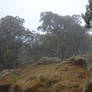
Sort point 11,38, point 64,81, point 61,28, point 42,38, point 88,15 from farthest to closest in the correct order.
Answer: point 42,38, point 61,28, point 11,38, point 88,15, point 64,81

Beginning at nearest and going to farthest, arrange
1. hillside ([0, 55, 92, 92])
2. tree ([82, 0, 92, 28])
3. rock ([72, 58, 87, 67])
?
1. hillside ([0, 55, 92, 92])
2. rock ([72, 58, 87, 67])
3. tree ([82, 0, 92, 28])

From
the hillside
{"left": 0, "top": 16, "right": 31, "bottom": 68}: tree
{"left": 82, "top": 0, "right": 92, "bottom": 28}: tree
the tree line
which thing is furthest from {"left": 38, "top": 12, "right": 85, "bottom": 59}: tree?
the hillside

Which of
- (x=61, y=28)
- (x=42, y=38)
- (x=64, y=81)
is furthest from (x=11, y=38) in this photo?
(x=64, y=81)

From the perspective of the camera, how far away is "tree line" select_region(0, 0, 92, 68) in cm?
2516

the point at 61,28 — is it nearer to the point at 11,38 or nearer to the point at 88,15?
the point at 11,38

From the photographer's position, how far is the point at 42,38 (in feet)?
102

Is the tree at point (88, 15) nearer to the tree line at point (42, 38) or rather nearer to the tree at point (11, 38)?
the tree line at point (42, 38)

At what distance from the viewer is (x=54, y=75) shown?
1131cm

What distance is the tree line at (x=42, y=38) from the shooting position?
2516cm

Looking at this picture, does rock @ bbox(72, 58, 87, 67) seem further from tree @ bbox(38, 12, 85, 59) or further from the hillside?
tree @ bbox(38, 12, 85, 59)

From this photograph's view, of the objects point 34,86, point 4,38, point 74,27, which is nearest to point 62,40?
point 74,27

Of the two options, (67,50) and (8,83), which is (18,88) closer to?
(8,83)

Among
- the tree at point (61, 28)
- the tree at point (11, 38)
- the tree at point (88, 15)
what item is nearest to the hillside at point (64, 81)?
the tree at point (88, 15)

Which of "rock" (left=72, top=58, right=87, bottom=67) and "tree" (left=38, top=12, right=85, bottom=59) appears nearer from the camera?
"rock" (left=72, top=58, right=87, bottom=67)
